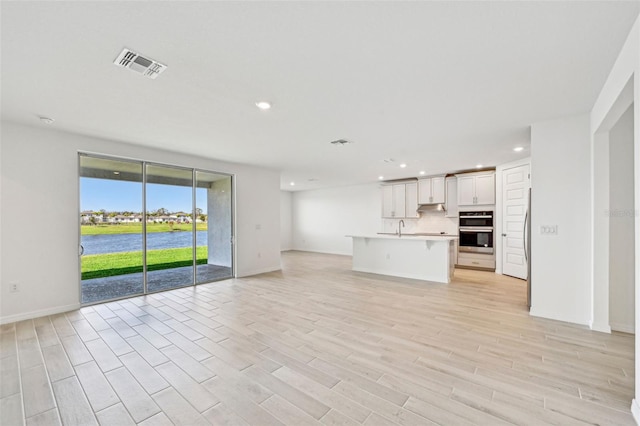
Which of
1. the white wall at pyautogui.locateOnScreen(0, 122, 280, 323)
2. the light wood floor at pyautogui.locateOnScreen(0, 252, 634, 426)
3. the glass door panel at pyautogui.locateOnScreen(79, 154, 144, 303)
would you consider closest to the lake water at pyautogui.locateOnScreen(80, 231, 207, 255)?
the glass door panel at pyautogui.locateOnScreen(79, 154, 144, 303)

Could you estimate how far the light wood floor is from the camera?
1.87 meters

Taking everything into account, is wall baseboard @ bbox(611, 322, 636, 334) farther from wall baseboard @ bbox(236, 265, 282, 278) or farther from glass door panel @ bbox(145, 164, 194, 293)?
glass door panel @ bbox(145, 164, 194, 293)

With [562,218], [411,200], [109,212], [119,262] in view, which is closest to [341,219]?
[411,200]

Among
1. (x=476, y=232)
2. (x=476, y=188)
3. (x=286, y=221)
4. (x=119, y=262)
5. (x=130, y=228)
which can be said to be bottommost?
(x=119, y=262)

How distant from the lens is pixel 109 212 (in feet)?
16.0

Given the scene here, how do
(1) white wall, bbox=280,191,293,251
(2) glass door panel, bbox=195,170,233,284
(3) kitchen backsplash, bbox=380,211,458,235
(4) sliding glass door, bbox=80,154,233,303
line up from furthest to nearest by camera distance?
(1) white wall, bbox=280,191,293,251
(3) kitchen backsplash, bbox=380,211,458,235
(2) glass door panel, bbox=195,170,233,284
(4) sliding glass door, bbox=80,154,233,303

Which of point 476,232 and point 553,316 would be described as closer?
point 553,316

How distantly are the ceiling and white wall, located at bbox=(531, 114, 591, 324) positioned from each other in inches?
13.3

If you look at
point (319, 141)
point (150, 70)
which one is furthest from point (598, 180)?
point (150, 70)

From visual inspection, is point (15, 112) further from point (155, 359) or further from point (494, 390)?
point (494, 390)

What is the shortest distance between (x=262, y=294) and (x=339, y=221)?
6.17 metres

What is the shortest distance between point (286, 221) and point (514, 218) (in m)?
8.23

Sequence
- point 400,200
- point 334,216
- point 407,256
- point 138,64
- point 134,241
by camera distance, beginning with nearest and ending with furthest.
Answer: point 138,64
point 134,241
point 407,256
point 400,200
point 334,216

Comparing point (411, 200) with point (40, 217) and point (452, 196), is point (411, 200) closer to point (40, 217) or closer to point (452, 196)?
point (452, 196)
